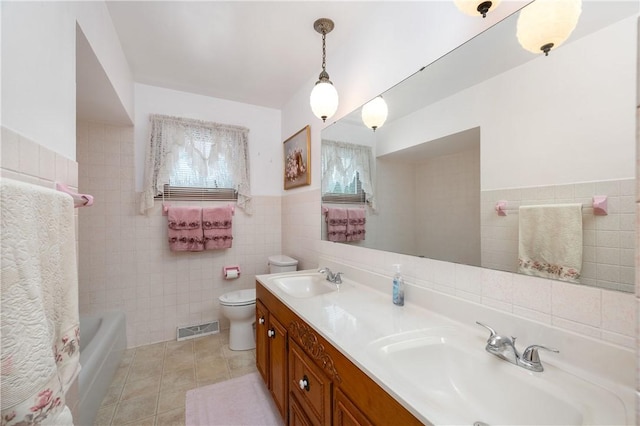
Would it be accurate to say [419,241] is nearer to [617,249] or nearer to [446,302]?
[446,302]

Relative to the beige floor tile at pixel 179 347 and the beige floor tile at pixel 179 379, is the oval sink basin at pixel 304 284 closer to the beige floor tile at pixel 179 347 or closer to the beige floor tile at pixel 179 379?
the beige floor tile at pixel 179 379

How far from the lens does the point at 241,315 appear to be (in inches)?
85.7

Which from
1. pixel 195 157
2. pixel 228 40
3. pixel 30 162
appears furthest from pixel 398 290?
pixel 195 157

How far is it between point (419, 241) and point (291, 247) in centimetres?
165

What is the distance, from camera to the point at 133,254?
233 centimetres

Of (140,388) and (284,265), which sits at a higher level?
(284,265)

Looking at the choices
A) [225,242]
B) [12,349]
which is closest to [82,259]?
[225,242]

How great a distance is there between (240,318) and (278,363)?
3.09ft

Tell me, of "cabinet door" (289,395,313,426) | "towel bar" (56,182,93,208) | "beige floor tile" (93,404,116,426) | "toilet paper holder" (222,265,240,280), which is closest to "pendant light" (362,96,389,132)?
"towel bar" (56,182,93,208)

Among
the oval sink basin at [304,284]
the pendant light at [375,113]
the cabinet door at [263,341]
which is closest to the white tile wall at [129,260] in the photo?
the oval sink basin at [304,284]

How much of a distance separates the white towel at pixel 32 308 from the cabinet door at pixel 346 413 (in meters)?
0.74

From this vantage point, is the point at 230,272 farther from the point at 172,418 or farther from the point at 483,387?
the point at 483,387

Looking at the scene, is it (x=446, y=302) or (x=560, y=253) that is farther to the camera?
(x=446, y=302)

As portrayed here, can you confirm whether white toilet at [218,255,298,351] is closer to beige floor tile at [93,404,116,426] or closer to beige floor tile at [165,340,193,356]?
beige floor tile at [165,340,193,356]
